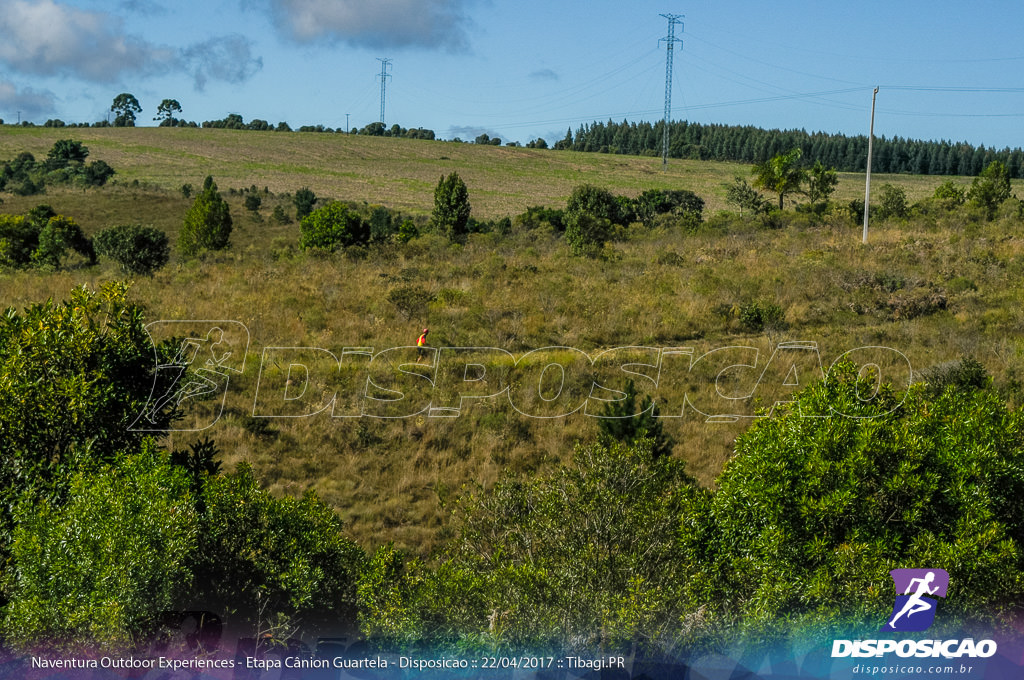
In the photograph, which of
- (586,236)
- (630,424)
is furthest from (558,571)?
(586,236)

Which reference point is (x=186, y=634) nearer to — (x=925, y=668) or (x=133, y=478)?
(x=133, y=478)

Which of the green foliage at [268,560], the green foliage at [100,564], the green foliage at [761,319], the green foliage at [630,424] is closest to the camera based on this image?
the green foliage at [100,564]

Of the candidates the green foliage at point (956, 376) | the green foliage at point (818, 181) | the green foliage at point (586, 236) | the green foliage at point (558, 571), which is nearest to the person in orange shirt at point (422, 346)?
the green foliage at point (558, 571)

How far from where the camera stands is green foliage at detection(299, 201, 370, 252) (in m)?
28.7

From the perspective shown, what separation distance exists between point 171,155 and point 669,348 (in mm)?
65284

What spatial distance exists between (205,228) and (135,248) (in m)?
7.99

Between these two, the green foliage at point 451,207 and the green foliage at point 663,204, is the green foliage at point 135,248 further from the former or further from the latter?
the green foliage at point 663,204

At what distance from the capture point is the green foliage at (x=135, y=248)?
24.5 m

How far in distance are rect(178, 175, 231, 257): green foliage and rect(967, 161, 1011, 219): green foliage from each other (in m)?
28.2

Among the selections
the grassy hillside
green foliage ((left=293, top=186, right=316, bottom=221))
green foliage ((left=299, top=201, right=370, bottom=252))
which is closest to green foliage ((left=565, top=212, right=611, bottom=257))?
the grassy hillside

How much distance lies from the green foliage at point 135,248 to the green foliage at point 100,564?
18825 mm

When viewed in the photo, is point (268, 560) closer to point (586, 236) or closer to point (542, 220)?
point (586, 236)

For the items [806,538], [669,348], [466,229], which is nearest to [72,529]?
[806,538]

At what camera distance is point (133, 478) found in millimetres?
6984
